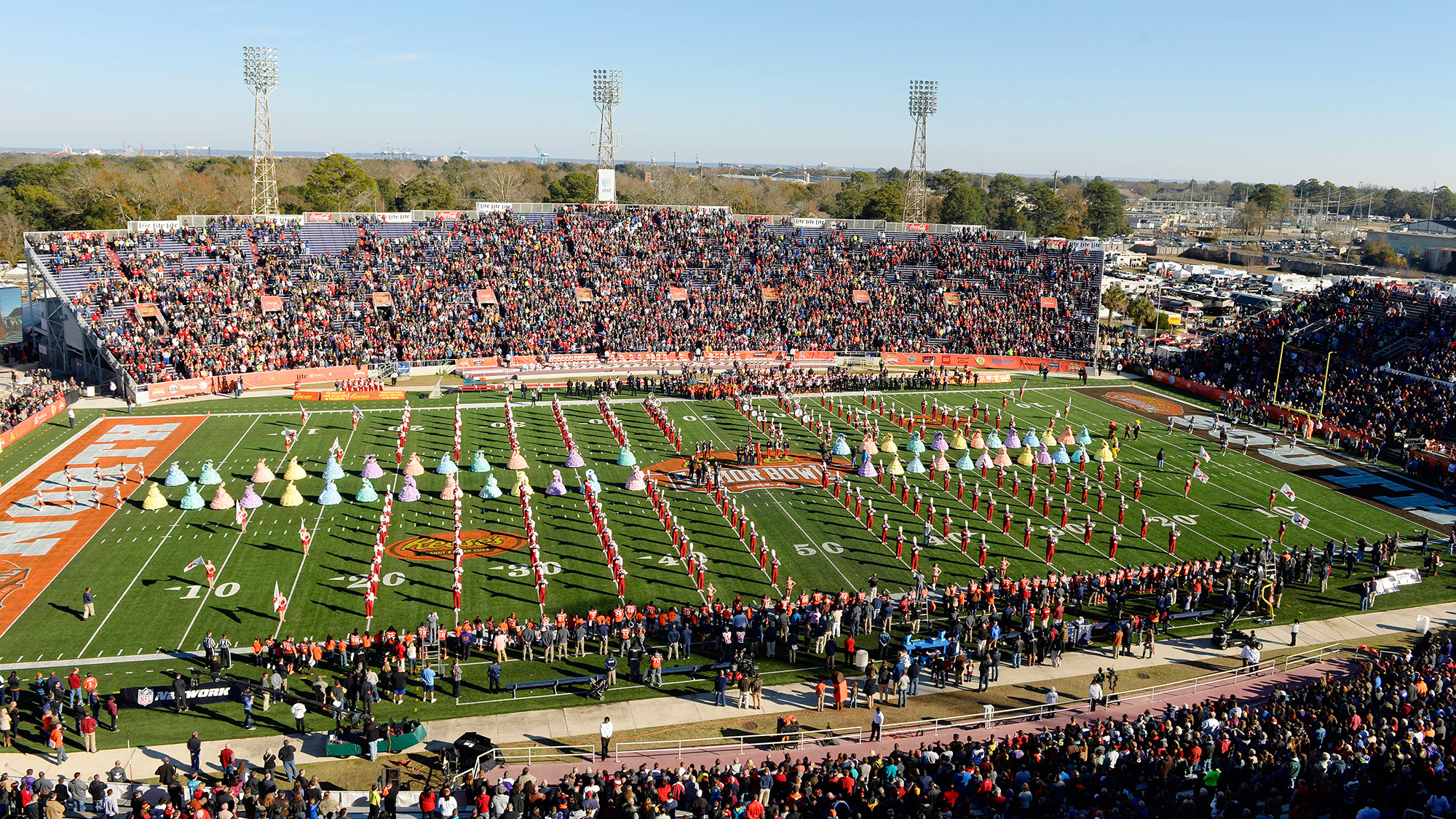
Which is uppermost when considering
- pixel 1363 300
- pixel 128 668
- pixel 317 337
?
pixel 1363 300

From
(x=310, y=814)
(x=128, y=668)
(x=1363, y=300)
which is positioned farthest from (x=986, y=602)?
(x=1363, y=300)

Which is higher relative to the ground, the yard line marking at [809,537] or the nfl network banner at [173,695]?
the yard line marking at [809,537]

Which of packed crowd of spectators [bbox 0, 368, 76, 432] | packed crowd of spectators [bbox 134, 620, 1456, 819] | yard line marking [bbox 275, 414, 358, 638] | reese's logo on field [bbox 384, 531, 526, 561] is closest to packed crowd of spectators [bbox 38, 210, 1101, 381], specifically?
packed crowd of spectators [bbox 0, 368, 76, 432]

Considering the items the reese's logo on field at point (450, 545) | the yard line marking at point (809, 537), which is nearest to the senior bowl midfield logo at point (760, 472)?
the yard line marking at point (809, 537)

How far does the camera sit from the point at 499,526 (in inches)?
1293

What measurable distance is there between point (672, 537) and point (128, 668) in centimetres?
1503

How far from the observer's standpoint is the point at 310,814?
16.1m

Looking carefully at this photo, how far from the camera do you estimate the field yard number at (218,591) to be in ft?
88.4

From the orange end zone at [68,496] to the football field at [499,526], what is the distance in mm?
105

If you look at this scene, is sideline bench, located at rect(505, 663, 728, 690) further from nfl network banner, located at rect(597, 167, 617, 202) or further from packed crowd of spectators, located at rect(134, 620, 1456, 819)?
nfl network banner, located at rect(597, 167, 617, 202)

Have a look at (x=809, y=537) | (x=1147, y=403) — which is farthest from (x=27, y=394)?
(x=1147, y=403)

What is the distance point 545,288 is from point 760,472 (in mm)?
30581

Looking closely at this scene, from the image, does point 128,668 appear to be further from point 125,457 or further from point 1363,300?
point 1363,300

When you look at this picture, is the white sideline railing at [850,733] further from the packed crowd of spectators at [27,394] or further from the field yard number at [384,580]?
the packed crowd of spectators at [27,394]
